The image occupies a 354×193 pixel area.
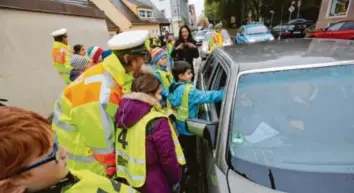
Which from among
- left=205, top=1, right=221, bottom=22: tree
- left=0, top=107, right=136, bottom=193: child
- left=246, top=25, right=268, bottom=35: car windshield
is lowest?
left=205, top=1, right=221, bottom=22: tree

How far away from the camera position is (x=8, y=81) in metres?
4.86

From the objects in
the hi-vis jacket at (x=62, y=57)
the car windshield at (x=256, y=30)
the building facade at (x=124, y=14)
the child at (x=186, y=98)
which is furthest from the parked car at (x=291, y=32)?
the child at (x=186, y=98)

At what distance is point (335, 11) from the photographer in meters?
17.5

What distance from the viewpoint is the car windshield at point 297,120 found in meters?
1.54

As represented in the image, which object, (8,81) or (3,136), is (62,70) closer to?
(8,81)

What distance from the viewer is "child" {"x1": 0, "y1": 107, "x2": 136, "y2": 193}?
0.75 metres

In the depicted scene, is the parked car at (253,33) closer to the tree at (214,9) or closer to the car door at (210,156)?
the car door at (210,156)

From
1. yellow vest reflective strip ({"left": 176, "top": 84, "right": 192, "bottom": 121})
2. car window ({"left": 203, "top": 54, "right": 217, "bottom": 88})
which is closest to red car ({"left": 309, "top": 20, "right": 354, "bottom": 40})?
car window ({"left": 203, "top": 54, "right": 217, "bottom": 88})

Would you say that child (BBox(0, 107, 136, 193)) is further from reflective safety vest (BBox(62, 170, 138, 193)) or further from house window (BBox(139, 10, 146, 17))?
house window (BBox(139, 10, 146, 17))

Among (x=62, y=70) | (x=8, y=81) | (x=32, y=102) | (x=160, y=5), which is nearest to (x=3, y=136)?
(x=62, y=70)

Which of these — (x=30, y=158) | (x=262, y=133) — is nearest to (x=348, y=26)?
(x=262, y=133)

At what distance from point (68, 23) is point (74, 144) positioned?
7.26 meters

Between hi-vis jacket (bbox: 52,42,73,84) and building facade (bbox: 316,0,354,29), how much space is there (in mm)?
16971

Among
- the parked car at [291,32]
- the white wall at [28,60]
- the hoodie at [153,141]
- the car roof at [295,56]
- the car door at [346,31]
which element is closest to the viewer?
the hoodie at [153,141]
